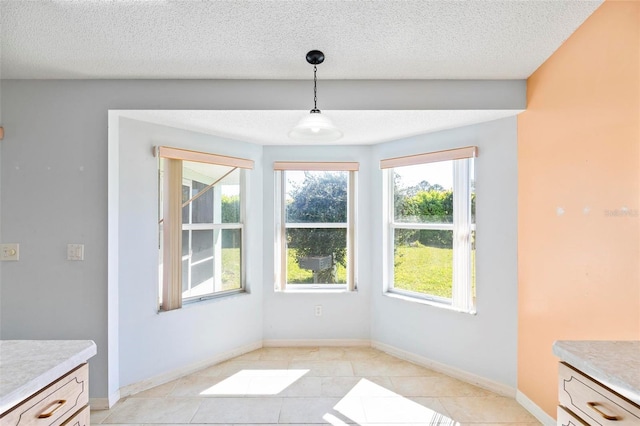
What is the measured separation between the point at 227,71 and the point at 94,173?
4.13 feet

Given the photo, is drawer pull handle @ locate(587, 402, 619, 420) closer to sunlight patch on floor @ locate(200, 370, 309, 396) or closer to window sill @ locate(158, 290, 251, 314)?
sunlight patch on floor @ locate(200, 370, 309, 396)

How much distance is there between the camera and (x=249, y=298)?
3301 millimetres

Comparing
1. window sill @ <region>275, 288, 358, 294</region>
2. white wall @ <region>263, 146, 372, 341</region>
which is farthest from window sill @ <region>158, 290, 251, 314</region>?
window sill @ <region>275, 288, 358, 294</region>

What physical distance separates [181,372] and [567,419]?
109 inches

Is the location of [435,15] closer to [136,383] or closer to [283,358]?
[283,358]

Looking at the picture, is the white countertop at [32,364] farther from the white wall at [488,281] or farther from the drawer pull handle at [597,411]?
the white wall at [488,281]

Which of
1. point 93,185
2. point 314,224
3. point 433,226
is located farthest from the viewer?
point 314,224

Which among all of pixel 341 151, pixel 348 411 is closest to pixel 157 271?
pixel 348 411

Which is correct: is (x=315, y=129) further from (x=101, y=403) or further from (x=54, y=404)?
(x=101, y=403)

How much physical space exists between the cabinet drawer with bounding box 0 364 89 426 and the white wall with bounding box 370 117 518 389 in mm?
2638

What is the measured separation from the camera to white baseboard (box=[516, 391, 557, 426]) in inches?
80.4

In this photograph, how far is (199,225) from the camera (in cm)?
301

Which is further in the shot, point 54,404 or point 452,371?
point 452,371

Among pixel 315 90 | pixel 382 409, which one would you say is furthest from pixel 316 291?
pixel 315 90
